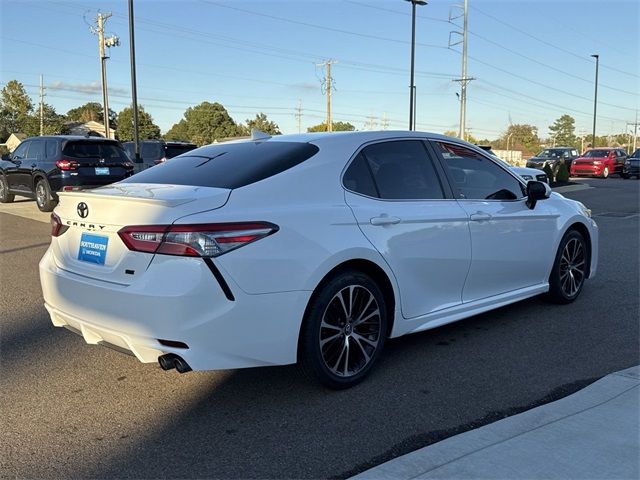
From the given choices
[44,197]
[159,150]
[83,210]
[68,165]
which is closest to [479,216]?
[83,210]

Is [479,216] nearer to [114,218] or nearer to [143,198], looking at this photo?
[143,198]

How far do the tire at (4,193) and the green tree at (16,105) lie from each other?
50789mm

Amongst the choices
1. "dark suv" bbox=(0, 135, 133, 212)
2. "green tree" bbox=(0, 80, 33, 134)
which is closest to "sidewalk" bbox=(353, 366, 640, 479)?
"dark suv" bbox=(0, 135, 133, 212)

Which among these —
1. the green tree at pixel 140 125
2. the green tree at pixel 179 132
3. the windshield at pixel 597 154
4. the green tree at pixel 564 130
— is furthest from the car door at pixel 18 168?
the green tree at pixel 564 130

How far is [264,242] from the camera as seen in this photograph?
3293 millimetres

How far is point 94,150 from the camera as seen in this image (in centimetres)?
1371

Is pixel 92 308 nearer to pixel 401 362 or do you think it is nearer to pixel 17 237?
pixel 401 362

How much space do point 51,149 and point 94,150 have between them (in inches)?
39.5

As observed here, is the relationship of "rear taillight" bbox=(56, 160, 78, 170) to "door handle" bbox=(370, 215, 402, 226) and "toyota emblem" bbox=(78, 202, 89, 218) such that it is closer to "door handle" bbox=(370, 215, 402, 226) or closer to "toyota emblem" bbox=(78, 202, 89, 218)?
"toyota emblem" bbox=(78, 202, 89, 218)

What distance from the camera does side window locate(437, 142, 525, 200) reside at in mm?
4734

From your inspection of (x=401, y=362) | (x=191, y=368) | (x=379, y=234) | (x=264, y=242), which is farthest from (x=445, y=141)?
(x=191, y=368)

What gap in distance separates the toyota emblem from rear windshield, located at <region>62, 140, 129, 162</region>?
10.7 metres

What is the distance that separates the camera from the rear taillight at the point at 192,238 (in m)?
3.14

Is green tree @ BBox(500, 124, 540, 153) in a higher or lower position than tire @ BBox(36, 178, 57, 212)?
higher
